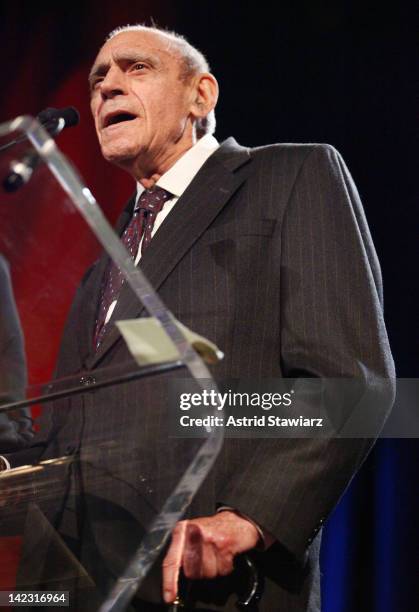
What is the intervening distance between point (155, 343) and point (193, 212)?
657 millimetres

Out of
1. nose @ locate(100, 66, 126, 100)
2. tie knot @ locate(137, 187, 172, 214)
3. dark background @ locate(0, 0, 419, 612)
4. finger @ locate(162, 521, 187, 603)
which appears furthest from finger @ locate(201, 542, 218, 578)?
dark background @ locate(0, 0, 419, 612)

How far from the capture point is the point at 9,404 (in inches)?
38.8

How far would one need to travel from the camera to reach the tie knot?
1.55 metres

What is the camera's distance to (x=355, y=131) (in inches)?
96.7

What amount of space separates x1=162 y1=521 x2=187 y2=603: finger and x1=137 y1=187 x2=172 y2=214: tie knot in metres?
0.74

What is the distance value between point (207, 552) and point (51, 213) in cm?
44

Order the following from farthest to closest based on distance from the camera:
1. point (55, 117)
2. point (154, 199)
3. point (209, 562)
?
point (154, 199) < point (55, 117) < point (209, 562)

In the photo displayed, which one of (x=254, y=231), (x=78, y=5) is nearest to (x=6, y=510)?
(x=254, y=231)

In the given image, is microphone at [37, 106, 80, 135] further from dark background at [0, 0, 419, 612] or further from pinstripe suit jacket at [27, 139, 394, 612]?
dark background at [0, 0, 419, 612]

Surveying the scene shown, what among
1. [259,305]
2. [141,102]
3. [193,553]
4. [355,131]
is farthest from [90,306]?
[355,131]

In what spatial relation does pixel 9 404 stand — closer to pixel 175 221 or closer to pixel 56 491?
pixel 56 491

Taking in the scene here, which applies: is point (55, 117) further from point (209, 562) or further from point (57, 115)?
point (209, 562)

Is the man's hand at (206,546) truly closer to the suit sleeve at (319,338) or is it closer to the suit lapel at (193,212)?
the suit sleeve at (319,338)

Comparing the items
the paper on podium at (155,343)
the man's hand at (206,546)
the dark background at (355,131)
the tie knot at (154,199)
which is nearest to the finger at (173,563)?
the man's hand at (206,546)
